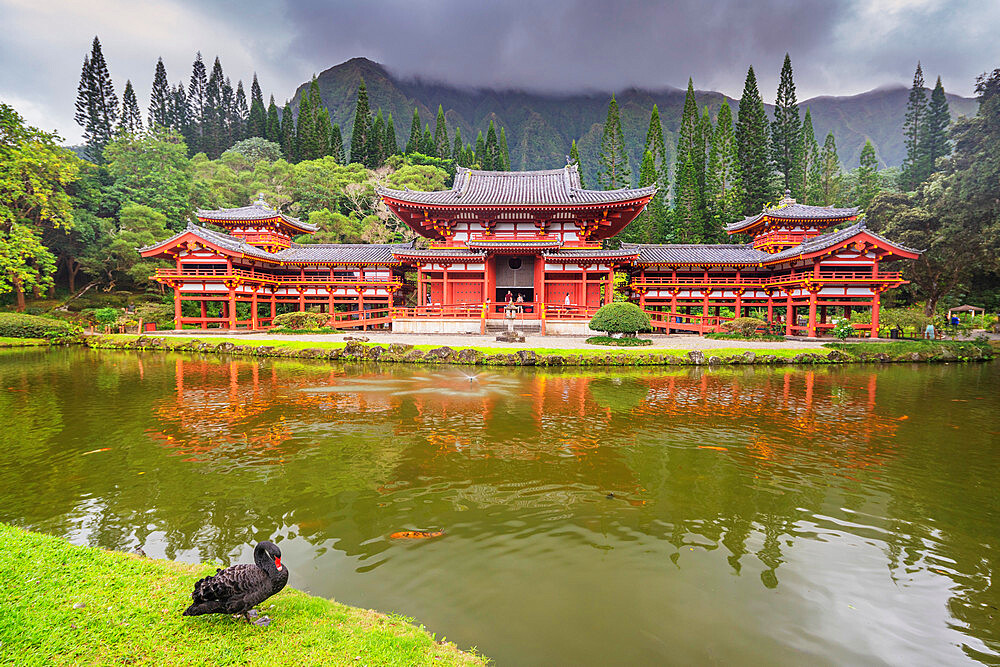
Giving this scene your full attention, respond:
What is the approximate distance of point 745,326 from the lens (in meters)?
22.4

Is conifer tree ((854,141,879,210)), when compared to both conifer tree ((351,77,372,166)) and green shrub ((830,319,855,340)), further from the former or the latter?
conifer tree ((351,77,372,166))

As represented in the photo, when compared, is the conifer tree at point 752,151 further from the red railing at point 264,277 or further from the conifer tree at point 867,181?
the red railing at point 264,277

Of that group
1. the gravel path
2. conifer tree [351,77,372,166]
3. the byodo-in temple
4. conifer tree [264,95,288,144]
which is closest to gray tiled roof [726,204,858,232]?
the byodo-in temple

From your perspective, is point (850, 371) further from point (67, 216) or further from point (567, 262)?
point (67, 216)

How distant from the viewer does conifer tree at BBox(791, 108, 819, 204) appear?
4409cm

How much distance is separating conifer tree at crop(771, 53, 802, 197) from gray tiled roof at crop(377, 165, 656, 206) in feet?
101

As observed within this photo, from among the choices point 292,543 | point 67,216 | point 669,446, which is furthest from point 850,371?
point 67,216

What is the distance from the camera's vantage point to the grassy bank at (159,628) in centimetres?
242

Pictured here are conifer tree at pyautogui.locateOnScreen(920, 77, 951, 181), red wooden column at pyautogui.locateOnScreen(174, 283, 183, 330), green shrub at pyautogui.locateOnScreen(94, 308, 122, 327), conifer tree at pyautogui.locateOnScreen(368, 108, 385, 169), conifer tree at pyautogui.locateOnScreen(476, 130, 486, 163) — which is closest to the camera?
green shrub at pyautogui.locateOnScreen(94, 308, 122, 327)

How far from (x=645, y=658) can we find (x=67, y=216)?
41714mm

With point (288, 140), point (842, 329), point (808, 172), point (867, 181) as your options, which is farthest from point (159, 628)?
point (288, 140)

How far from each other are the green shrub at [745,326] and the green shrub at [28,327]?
3511 cm

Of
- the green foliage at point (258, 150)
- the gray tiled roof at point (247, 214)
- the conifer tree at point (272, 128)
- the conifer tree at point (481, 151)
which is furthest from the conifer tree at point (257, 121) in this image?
the gray tiled roof at point (247, 214)

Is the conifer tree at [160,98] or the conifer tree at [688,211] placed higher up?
the conifer tree at [160,98]
